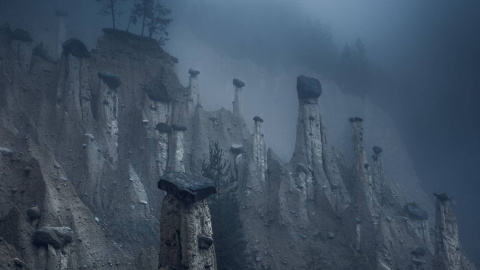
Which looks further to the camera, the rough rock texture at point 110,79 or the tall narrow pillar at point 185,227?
the rough rock texture at point 110,79

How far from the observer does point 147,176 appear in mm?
23859

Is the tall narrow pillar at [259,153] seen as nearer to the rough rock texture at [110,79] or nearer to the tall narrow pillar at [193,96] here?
the tall narrow pillar at [193,96]

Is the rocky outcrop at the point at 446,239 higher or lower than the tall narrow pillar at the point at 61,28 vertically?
lower

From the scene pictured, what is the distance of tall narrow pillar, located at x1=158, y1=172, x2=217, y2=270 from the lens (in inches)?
352

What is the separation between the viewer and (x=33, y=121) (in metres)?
21.1

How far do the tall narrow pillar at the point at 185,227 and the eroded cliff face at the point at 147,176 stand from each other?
619 centimetres

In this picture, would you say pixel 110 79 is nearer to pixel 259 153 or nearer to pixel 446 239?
pixel 259 153

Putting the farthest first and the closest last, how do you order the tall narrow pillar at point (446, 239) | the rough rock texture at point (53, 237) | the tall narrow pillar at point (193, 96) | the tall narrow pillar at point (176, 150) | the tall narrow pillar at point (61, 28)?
the tall narrow pillar at point (61, 28) → the tall narrow pillar at point (193, 96) → the tall narrow pillar at point (176, 150) → the tall narrow pillar at point (446, 239) → the rough rock texture at point (53, 237)

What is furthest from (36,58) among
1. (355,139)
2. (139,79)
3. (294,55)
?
(294,55)

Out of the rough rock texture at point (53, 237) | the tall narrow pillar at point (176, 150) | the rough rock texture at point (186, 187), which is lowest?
the rough rock texture at point (53, 237)

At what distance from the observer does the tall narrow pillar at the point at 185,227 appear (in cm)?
894

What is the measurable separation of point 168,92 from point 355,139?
1415cm

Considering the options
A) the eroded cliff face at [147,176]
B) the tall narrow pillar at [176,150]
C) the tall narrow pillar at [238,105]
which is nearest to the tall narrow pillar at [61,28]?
the eroded cliff face at [147,176]

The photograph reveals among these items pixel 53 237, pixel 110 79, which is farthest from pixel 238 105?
pixel 53 237
